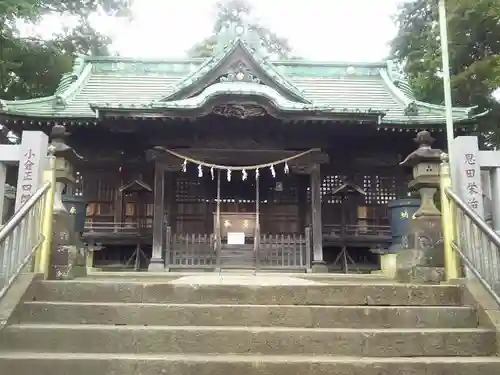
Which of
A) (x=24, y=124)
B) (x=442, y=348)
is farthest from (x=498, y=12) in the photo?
(x=24, y=124)

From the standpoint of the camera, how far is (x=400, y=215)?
11859 mm

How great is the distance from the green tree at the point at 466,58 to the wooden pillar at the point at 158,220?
32.7 feet

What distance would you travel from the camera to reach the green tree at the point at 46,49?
1641cm

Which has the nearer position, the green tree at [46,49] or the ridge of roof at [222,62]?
the ridge of roof at [222,62]

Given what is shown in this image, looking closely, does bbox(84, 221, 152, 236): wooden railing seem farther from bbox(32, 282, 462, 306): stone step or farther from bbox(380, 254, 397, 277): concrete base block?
bbox(32, 282, 462, 306): stone step

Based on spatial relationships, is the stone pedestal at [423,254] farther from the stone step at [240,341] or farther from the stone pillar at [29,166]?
the stone pillar at [29,166]

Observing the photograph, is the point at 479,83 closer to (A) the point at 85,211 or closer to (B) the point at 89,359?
(A) the point at 85,211

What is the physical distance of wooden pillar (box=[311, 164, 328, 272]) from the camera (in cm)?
1159

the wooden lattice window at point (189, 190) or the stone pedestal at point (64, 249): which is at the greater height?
the wooden lattice window at point (189, 190)

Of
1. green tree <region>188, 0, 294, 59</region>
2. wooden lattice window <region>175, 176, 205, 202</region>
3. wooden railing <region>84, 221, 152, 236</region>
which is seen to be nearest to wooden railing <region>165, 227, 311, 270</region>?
wooden railing <region>84, 221, 152, 236</region>

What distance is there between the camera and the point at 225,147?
12.4 meters

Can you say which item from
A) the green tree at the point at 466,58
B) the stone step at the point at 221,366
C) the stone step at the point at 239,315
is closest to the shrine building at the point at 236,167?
the green tree at the point at 466,58

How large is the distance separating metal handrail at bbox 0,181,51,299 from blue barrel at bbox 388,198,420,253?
8.65 metres

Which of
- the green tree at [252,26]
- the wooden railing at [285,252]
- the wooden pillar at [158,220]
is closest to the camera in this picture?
the wooden pillar at [158,220]
